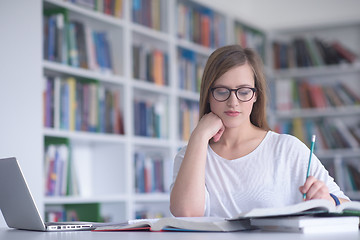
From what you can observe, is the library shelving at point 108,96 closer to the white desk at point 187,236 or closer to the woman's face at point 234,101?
the woman's face at point 234,101

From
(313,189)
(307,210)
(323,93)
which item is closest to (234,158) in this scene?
(313,189)

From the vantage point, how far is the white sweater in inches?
66.6

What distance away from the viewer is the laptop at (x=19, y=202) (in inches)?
53.6

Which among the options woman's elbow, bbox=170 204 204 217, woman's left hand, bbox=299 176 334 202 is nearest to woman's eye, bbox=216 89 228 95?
woman's elbow, bbox=170 204 204 217

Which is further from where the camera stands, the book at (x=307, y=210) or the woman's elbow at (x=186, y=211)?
the woman's elbow at (x=186, y=211)

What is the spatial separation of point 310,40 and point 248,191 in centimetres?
353

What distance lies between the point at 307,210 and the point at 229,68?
0.63 metres

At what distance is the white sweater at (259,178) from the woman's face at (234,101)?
12 cm

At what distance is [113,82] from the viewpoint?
3.50 meters

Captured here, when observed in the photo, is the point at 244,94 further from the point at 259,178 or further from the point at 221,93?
the point at 259,178

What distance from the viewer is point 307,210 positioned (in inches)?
47.2

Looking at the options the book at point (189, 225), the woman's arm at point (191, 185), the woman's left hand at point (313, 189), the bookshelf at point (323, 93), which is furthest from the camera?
the bookshelf at point (323, 93)

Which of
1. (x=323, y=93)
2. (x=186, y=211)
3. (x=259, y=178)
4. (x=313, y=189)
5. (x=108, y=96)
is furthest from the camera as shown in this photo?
(x=323, y=93)

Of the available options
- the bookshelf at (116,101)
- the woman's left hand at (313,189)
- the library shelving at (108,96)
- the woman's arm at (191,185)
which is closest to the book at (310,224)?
the woman's left hand at (313,189)
